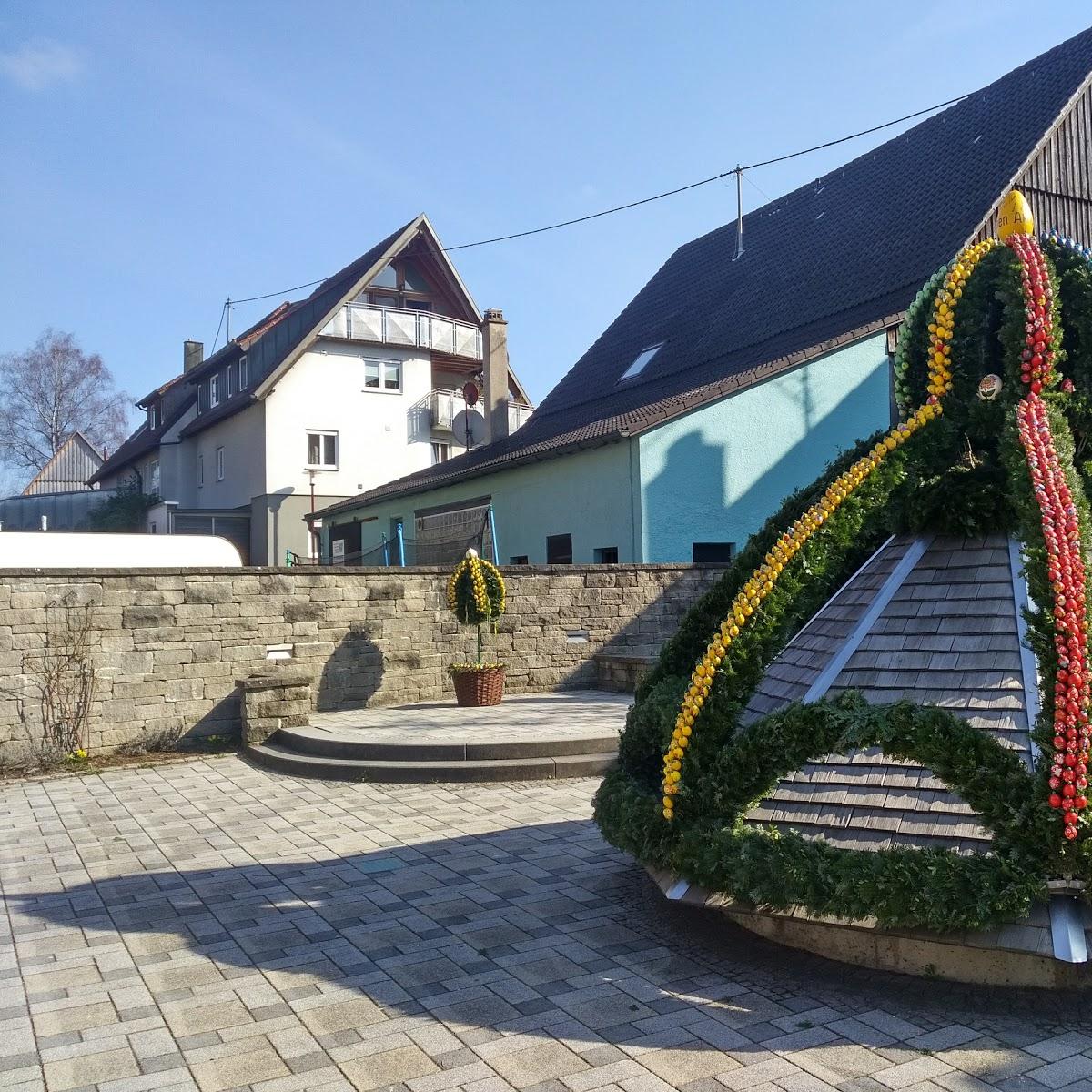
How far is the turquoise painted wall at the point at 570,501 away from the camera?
16.6 m

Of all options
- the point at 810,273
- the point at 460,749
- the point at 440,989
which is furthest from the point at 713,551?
the point at 440,989

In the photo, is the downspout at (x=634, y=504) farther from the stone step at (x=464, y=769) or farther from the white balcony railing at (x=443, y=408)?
the white balcony railing at (x=443, y=408)

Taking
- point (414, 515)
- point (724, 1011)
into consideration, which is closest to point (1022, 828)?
point (724, 1011)

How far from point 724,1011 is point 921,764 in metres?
1.29

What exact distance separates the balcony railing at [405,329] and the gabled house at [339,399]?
0.04 metres

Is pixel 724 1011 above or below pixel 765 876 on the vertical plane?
below

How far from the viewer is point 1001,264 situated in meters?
5.06

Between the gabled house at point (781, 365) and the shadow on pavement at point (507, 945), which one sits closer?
the shadow on pavement at point (507, 945)

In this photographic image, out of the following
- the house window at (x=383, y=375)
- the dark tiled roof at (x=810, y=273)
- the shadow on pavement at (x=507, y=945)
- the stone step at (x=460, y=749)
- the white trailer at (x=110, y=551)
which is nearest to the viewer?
the shadow on pavement at (x=507, y=945)

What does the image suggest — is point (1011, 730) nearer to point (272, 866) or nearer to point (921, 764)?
point (921, 764)

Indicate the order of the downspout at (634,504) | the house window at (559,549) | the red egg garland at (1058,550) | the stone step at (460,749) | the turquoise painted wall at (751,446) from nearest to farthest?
the red egg garland at (1058,550) → the stone step at (460,749) → the downspout at (634,504) → the turquoise painted wall at (751,446) → the house window at (559,549)

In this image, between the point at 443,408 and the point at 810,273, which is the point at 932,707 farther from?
the point at 443,408

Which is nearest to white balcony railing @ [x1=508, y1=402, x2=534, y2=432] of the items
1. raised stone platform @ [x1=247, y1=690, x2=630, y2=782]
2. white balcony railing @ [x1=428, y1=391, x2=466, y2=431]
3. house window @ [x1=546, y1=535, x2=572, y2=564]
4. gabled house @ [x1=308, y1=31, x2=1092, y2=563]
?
white balcony railing @ [x1=428, y1=391, x2=466, y2=431]

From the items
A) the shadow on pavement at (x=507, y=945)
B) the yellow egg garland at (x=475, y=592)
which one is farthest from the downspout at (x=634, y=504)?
the shadow on pavement at (x=507, y=945)
